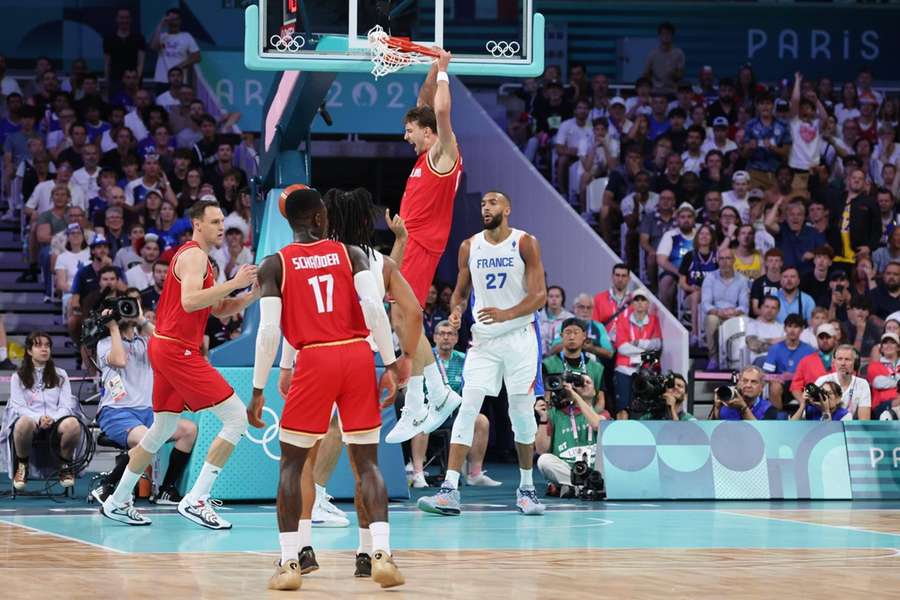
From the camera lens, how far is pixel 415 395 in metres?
11.2

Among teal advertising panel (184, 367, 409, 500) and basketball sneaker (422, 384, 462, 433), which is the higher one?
basketball sneaker (422, 384, 462, 433)

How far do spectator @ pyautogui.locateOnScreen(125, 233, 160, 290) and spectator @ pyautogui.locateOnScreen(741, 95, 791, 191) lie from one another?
29.0 ft

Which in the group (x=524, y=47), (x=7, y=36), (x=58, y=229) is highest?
(x=7, y=36)

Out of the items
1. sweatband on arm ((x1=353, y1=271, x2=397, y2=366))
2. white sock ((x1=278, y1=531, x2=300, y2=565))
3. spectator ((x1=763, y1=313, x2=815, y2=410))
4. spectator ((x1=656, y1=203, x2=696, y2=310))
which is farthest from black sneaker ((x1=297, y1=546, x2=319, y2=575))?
spectator ((x1=656, y1=203, x2=696, y2=310))

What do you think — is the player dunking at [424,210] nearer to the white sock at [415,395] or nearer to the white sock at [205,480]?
the white sock at [415,395]

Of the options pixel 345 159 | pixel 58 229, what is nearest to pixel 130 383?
pixel 58 229

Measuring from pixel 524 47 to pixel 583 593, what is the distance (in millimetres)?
4917

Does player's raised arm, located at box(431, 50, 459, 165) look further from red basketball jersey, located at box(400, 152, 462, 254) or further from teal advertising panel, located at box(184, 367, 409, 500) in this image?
teal advertising panel, located at box(184, 367, 409, 500)

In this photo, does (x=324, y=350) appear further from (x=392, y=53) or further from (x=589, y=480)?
(x=589, y=480)

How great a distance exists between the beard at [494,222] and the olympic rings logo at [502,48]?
156 cm

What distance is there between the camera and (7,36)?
2459cm

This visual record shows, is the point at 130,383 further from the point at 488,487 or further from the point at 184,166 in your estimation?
the point at 184,166

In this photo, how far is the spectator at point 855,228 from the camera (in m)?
19.9

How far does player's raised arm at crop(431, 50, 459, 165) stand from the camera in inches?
412
